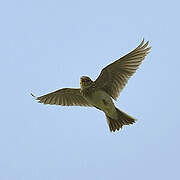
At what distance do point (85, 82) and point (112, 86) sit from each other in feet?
2.79

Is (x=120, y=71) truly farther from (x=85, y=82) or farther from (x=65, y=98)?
(x=65, y=98)

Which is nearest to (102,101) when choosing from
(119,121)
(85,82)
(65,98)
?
(85,82)

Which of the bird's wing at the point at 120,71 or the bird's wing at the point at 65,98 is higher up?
the bird's wing at the point at 65,98

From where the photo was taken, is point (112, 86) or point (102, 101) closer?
point (102, 101)

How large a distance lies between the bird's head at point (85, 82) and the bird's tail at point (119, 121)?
101 cm

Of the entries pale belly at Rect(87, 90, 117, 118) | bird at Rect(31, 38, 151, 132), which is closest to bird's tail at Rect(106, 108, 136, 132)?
bird at Rect(31, 38, 151, 132)

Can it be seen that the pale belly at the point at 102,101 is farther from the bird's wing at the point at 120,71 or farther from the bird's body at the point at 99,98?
the bird's wing at the point at 120,71

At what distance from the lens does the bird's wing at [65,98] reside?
1619 centimetres

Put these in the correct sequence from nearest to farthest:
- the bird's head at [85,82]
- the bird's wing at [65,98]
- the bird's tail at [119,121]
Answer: the bird's head at [85,82] < the bird's tail at [119,121] < the bird's wing at [65,98]

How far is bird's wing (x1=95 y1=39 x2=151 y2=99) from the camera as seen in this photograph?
15225 mm

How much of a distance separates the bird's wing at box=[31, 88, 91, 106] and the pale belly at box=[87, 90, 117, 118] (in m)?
0.92

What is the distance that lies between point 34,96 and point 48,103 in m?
0.41

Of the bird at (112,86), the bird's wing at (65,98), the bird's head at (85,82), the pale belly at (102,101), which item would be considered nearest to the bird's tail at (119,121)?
the bird at (112,86)

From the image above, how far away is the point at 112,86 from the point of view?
15.7 m
